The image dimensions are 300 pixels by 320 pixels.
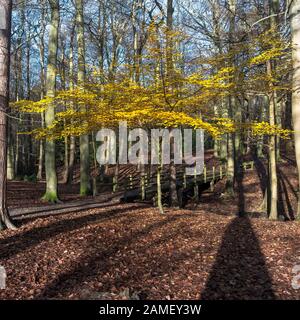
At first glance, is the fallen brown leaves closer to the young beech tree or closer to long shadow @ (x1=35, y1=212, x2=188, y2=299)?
long shadow @ (x1=35, y1=212, x2=188, y2=299)

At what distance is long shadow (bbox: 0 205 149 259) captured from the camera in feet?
21.3

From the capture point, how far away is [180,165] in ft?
84.6

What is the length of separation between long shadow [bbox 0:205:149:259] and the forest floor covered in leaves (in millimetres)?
19

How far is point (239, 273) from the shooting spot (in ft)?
19.3

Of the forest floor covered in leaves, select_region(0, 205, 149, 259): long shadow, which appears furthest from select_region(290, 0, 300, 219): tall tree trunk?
select_region(0, 205, 149, 259): long shadow

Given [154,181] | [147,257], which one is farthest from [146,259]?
[154,181]

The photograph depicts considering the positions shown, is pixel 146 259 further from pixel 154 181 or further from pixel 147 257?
pixel 154 181

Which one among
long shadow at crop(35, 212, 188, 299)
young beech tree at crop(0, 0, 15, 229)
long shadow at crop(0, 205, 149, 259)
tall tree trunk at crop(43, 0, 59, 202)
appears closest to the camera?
long shadow at crop(35, 212, 188, 299)

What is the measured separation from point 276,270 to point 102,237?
3742mm

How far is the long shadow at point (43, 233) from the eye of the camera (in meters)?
6.48

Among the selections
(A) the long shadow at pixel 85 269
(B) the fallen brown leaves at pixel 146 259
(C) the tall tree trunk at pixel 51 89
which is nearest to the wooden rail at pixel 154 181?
(C) the tall tree trunk at pixel 51 89

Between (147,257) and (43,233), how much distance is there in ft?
8.61
